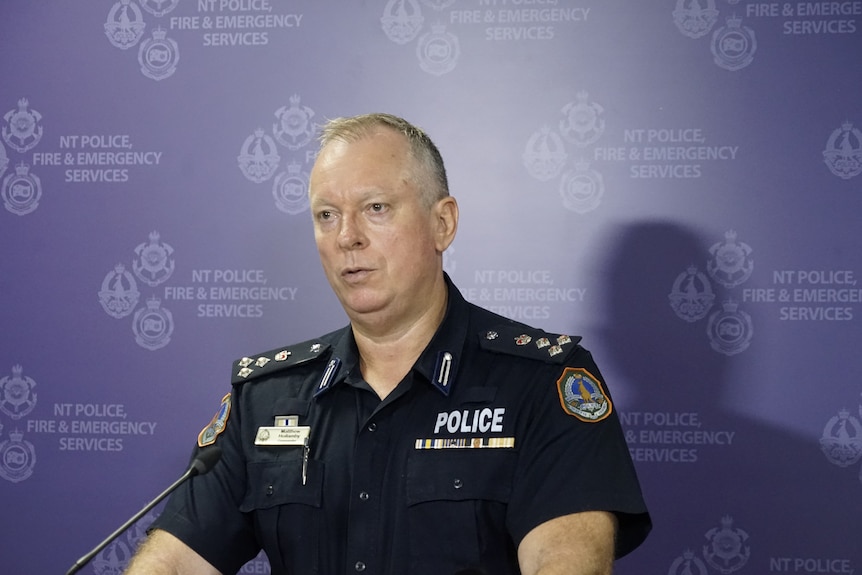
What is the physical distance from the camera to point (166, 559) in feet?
6.69

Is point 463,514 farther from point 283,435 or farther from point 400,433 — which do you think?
point 283,435

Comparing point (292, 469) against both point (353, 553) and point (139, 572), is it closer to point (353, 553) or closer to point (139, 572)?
point (353, 553)

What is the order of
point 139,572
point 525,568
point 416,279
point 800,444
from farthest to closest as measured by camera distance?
point 800,444 → point 416,279 → point 139,572 → point 525,568

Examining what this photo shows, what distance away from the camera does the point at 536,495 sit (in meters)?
1.92

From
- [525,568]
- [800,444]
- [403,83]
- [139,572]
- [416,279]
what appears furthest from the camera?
[403,83]

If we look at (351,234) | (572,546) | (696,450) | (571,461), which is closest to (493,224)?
(696,450)

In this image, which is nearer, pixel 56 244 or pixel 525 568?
pixel 525 568

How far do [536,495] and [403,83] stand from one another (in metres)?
1.60

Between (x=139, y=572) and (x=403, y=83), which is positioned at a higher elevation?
(x=403, y=83)

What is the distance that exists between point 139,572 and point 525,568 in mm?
776

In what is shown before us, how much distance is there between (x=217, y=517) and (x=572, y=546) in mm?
768

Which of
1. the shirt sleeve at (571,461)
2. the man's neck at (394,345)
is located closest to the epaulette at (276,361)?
the man's neck at (394,345)

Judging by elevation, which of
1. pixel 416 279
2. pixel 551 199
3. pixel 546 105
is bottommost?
pixel 416 279

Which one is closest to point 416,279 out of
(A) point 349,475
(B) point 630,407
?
(A) point 349,475
